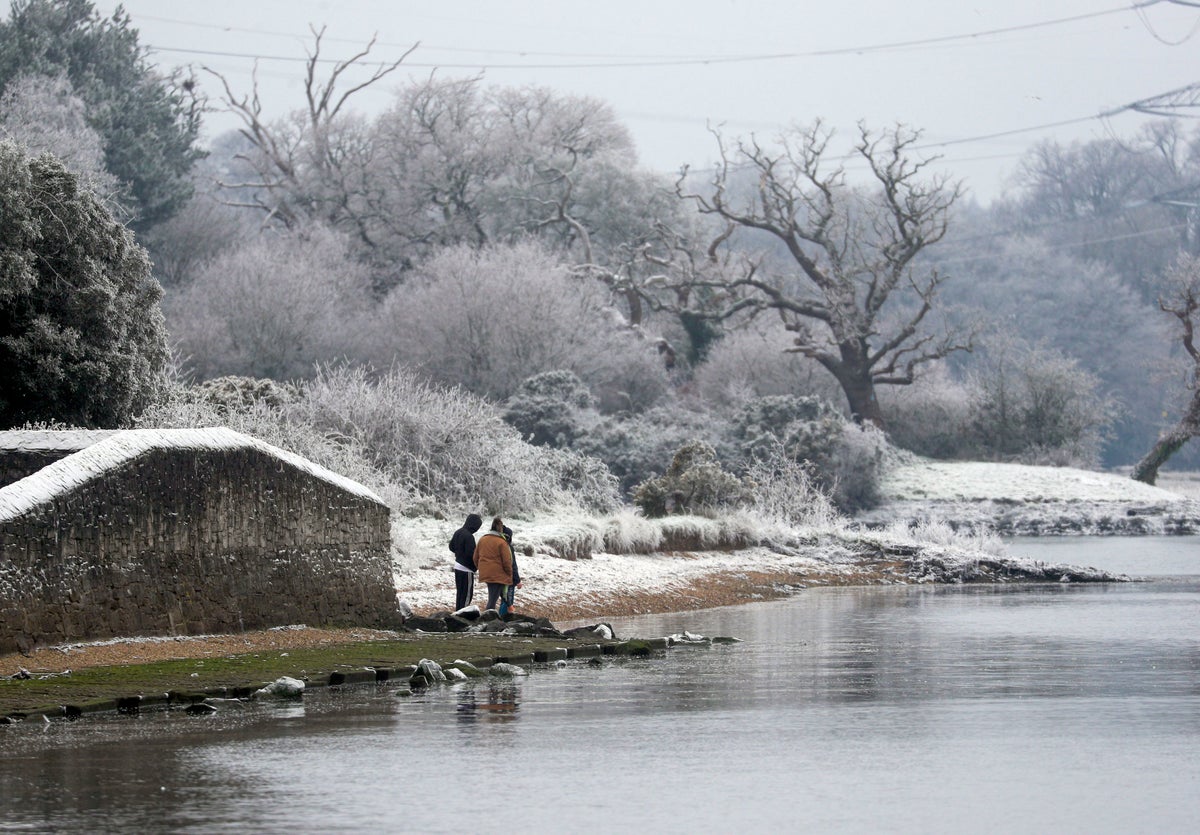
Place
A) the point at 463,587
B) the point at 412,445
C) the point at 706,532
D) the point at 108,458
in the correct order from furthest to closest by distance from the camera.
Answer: the point at 706,532, the point at 412,445, the point at 463,587, the point at 108,458

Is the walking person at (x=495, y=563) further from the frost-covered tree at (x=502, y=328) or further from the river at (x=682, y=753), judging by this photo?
the frost-covered tree at (x=502, y=328)

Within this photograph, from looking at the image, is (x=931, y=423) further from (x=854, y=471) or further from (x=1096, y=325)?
(x=1096, y=325)

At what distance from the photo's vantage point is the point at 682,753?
478 inches

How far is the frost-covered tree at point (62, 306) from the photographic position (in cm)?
2533

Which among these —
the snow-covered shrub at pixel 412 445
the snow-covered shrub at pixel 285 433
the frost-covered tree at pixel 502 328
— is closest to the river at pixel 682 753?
the snow-covered shrub at pixel 285 433

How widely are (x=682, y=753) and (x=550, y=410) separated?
130 ft

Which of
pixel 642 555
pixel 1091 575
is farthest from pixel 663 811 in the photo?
pixel 1091 575

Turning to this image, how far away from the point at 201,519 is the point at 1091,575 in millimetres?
22112

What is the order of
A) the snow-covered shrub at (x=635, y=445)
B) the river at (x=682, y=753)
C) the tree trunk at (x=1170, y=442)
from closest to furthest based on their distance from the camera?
1. the river at (x=682, y=753)
2. the snow-covered shrub at (x=635, y=445)
3. the tree trunk at (x=1170, y=442)

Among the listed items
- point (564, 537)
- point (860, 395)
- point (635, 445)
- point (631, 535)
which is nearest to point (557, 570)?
point (564, 537)

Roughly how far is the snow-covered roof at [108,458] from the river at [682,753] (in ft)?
11.2

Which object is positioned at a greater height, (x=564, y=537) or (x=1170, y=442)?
(x=1170, y=442)

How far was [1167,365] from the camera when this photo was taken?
7844 cm

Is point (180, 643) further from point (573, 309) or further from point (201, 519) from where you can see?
point (573, 309)
